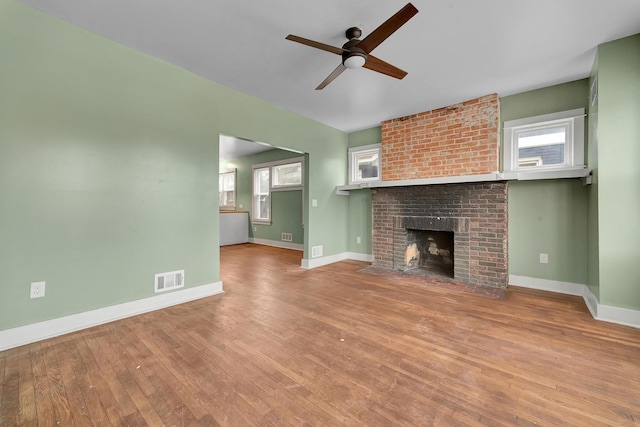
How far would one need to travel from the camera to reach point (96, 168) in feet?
7.43

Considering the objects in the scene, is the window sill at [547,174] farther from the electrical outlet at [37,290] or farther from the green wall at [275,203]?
the electrical outlet at [37,290]

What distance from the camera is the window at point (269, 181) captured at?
636cm

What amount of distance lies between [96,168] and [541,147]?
16.5ft

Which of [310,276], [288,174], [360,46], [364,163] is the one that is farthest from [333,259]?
[360,46]

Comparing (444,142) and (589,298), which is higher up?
(444,142)

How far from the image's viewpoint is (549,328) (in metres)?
2.23

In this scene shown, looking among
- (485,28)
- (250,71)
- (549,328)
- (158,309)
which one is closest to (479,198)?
(549,328)

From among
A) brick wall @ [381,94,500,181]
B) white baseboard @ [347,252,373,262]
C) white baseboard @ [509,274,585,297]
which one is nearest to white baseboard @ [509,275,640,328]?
white baseboard @ [509,274,585,297]

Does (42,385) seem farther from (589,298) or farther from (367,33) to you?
(589,298)

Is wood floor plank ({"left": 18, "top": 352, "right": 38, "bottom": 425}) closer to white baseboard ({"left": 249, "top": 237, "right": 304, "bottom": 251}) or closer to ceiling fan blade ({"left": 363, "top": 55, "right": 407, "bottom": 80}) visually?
ceiling fan blade ({"left": 363, "top": 55, "right": 407, "bottom": 80})

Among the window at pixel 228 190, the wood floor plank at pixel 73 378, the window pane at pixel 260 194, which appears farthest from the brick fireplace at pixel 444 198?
the window at pixel 228 190

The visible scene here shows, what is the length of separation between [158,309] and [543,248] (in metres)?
4.62

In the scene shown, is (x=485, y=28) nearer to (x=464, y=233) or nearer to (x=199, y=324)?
(x=464, y=233)

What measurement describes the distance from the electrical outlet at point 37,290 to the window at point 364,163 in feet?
14.6
